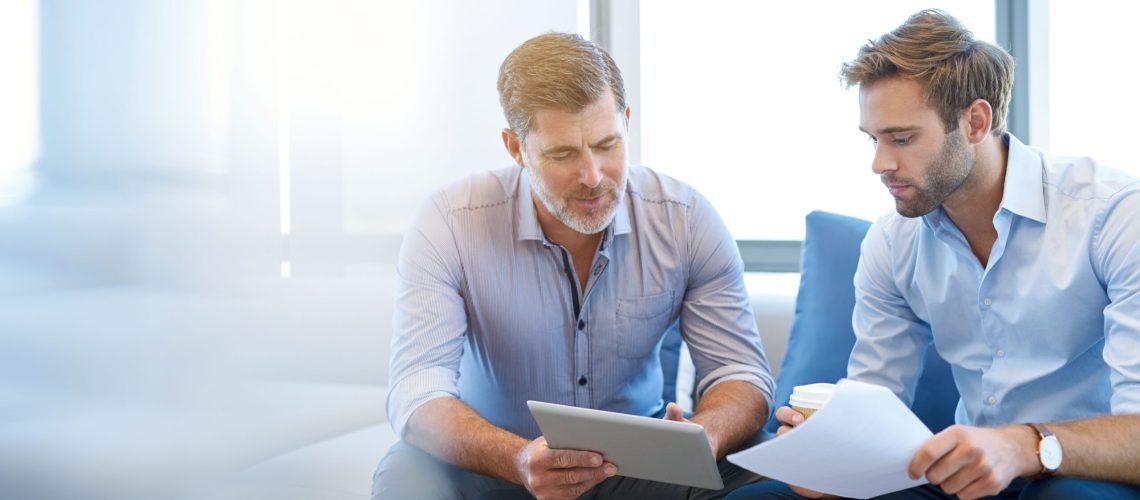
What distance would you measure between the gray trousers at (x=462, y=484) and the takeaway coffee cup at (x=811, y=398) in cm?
41

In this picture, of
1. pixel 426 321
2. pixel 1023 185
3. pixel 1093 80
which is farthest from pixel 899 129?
pixel 1093 80

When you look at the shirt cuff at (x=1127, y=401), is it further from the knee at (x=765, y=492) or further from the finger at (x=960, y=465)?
the knee at (x=765, y=492)

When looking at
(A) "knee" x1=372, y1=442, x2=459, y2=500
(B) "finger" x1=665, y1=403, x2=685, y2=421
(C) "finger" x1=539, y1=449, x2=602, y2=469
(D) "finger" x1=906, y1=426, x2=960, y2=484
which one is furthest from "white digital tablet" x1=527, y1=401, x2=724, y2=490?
(A) "knee" x1=372, y1=442, x2=459, y2=500

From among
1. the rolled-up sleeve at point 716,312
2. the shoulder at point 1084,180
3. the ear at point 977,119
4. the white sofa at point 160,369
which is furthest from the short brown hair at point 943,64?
the white sofa at point 160,369

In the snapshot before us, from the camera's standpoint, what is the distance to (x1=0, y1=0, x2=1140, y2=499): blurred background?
1.21 m

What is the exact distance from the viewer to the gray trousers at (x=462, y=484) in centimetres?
157

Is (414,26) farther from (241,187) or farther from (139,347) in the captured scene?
(139,347)

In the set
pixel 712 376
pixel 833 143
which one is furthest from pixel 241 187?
pixel 833 143

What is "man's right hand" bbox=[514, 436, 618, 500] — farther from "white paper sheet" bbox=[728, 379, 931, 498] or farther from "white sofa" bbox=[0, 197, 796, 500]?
"white sofa" bbox=[0, 197, 796, 500]

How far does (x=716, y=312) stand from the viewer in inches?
70.9

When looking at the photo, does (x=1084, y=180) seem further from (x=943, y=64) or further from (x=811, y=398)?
(x=811, y=398)

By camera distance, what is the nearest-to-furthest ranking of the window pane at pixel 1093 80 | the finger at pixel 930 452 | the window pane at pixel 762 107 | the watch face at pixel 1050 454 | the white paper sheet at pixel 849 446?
the white paper sheet at pixel 849 446 < the finger at pixel 930 452 < the watch face at pixel 1050 454 < the window pane at pixel 1093 80 < the window pane at pixel 762 107

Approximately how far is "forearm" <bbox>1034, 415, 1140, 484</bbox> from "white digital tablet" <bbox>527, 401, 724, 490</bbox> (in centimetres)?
48

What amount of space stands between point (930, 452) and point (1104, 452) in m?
0.31
